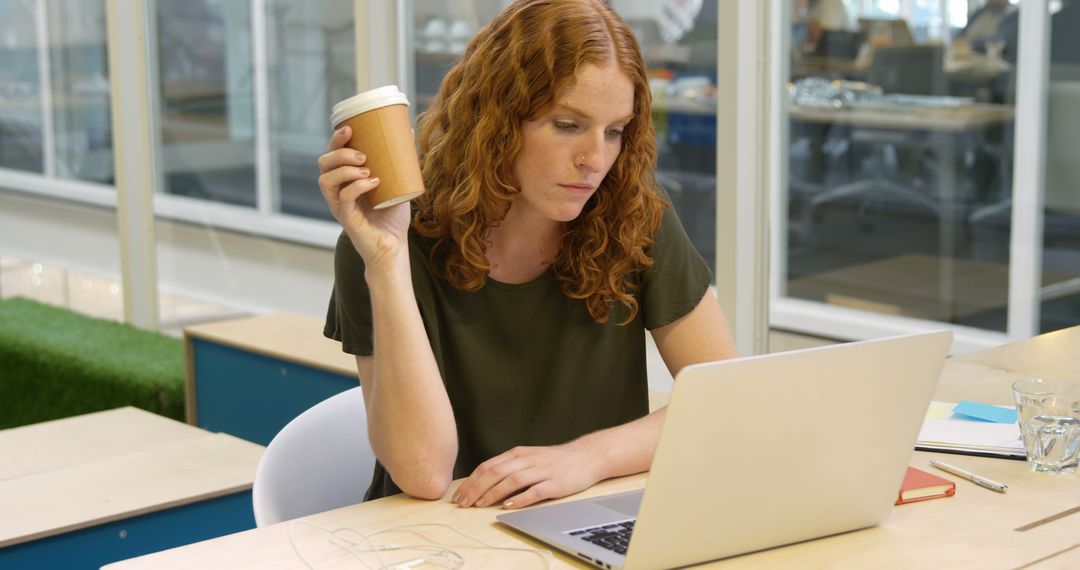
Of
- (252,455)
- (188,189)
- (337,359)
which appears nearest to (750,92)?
(337,359)

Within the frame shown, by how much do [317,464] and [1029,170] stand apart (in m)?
2.06

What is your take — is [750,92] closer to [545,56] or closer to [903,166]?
[903,166]

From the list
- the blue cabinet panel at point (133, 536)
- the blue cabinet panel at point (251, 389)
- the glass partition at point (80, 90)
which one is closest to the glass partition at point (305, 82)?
the blue cabinet panel at point (251, 389)

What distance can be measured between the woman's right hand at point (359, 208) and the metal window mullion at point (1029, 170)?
2.03 metres

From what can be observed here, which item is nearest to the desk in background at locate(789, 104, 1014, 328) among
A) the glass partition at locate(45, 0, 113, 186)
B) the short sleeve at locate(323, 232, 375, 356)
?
the short sleeve at locate(323, 232, 375, 356)

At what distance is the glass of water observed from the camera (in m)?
1.55

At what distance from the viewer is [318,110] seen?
449 cm

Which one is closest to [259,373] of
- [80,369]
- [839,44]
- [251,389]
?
[251,389]

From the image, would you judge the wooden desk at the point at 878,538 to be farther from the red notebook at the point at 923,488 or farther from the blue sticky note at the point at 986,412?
the blue sticky note at the point at 986,412

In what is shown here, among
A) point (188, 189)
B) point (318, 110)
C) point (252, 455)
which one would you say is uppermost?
point (318, 110)

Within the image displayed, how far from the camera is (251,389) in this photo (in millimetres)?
3684

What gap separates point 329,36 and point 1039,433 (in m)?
3.25

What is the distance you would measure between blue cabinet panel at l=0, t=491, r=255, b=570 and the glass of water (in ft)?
4.82

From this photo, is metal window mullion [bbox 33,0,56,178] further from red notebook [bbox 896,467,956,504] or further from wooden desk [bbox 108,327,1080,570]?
red notebook [bbox 896,467,956,504]
